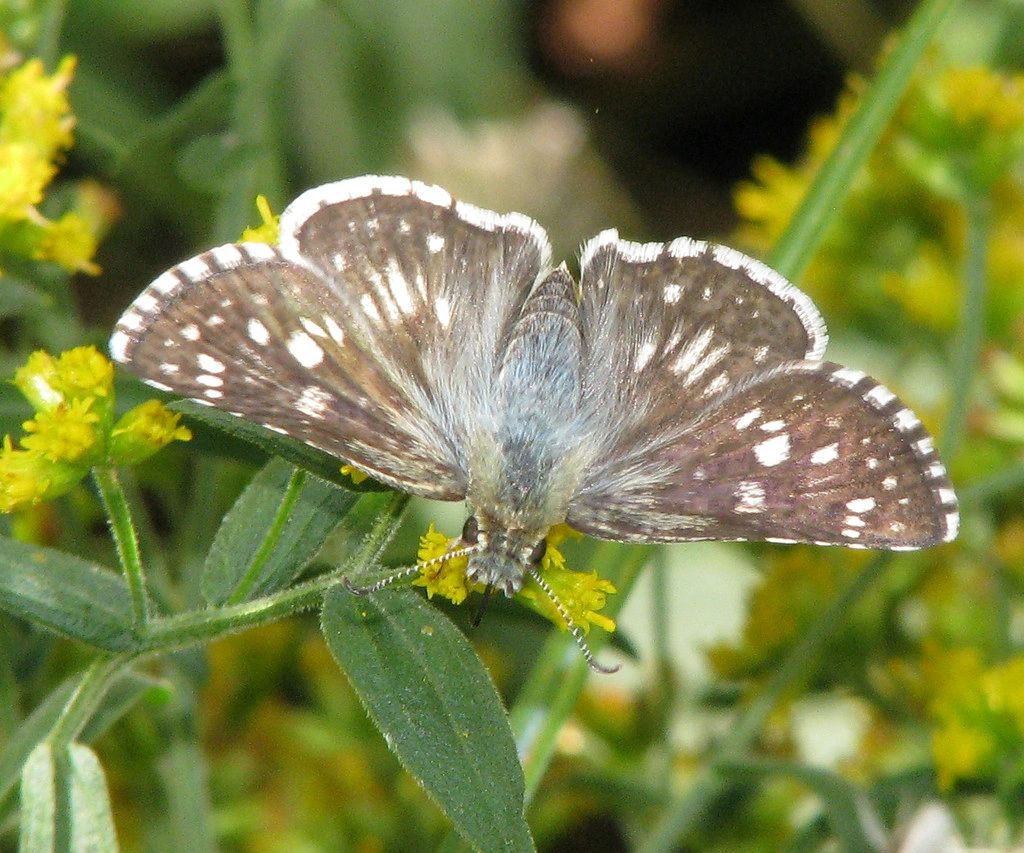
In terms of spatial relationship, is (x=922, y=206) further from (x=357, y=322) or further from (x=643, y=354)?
(x=357, y=322)

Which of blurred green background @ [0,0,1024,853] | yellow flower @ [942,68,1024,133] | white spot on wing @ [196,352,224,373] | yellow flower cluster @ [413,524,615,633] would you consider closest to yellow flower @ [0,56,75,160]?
blurred green background @ [0,0,1024,853]

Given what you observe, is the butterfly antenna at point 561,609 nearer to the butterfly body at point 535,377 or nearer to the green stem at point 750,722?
the butterfly body at point 535,377

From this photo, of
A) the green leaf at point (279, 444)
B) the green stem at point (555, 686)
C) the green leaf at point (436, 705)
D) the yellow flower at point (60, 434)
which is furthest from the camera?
the green stem at point (555, 686)

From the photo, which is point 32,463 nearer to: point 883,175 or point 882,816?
point 882,816

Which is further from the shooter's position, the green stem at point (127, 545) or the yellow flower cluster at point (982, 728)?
the yellow flower cluster at point (982, 728)

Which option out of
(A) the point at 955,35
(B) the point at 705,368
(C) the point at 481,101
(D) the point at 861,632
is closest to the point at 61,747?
(B) the point at 705,368

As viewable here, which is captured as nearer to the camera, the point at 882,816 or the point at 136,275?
the point at 882,816

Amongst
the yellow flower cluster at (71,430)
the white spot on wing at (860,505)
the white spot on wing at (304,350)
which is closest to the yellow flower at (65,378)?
the yellow flower cluster at (71,430)
